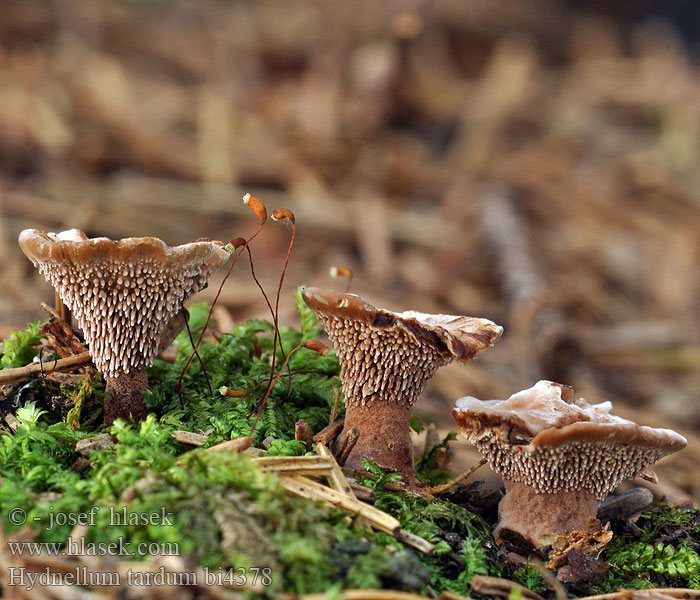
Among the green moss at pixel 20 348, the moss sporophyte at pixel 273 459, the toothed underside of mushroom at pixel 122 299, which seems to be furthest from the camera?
the green moss at pixel 20 348

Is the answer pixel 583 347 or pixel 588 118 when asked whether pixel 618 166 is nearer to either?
pixel 588 118

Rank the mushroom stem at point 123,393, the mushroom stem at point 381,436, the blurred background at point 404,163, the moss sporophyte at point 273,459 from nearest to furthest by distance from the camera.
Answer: the moss sporophyte at point 273,459 → the mushroom stem at point 123,393 → the mushroom stem at point 381,436 → the blurred background at point 404,163

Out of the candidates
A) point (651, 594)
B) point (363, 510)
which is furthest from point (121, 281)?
point (651, 594)

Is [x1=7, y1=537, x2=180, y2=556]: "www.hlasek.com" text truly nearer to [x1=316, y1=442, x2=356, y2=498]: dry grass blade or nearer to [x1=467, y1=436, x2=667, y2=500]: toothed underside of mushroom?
[x1=316, y1=442, x2=356, y2=498]: dry grass blade

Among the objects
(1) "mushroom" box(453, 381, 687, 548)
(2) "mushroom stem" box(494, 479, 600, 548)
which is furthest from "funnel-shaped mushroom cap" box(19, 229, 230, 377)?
(2) "mushroom stem" box(494, 479, 600, 548)

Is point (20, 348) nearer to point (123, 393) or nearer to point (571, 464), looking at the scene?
point (123, 393)

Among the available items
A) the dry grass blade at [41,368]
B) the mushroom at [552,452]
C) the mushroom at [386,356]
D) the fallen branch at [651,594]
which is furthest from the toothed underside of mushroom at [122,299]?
the fallen branch at [651,594]
